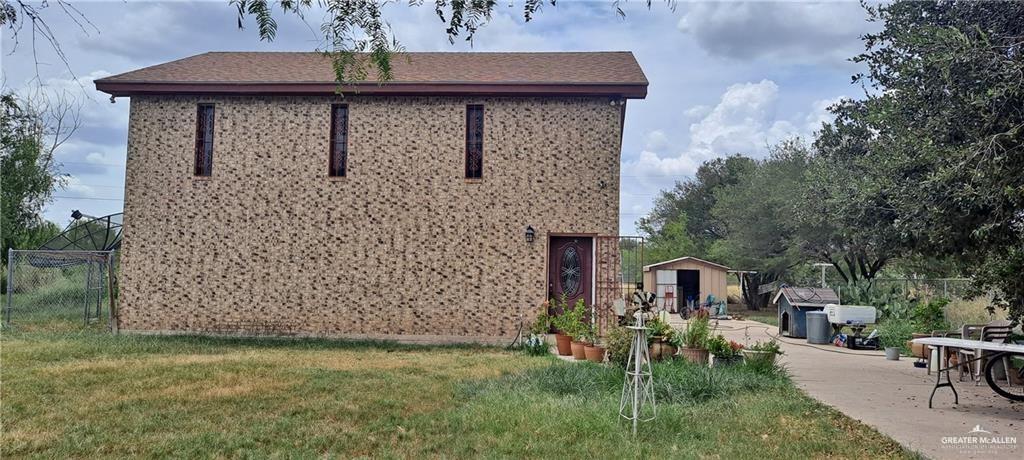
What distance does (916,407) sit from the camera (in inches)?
272

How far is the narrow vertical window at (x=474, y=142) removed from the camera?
44.2ft

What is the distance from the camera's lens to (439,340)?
42.9 ft

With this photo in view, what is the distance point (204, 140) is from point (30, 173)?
911 centimetres

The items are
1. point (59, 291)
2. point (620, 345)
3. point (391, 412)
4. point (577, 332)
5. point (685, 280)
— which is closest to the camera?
point (391, 412)

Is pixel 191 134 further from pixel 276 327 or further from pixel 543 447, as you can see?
pixel 543 447

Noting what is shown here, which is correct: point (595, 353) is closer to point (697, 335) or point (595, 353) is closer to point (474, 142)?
point (697, 335)

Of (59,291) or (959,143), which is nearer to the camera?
(959,143)

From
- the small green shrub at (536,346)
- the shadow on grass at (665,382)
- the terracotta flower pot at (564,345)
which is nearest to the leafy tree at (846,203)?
the shadow on grass at (665,382)

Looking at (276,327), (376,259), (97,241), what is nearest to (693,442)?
(376,259)

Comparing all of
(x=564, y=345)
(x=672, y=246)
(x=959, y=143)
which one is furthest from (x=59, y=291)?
(x=672, y=246)

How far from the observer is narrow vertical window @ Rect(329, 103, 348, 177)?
13648 mm

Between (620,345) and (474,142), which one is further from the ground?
A: (474,142)

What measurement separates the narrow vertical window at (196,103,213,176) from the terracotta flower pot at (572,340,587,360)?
28.2 ft

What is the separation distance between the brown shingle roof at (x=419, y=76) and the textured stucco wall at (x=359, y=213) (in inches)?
14.1
